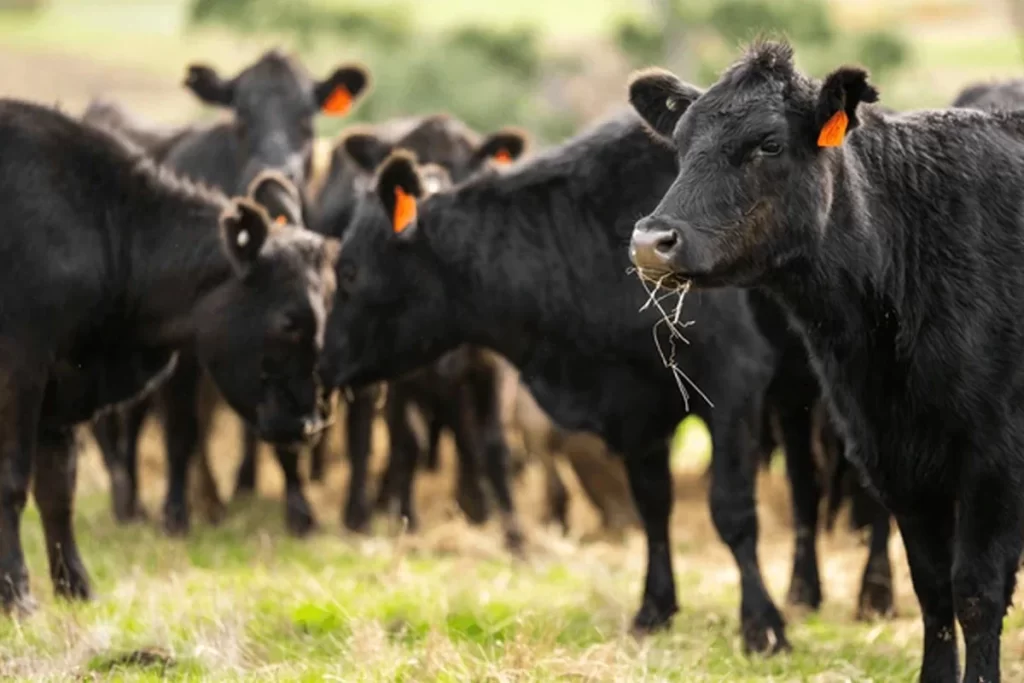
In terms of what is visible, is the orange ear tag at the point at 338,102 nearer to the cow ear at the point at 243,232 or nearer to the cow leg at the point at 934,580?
the cow ear at the point at 243,232

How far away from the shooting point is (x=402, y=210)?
7.49 m

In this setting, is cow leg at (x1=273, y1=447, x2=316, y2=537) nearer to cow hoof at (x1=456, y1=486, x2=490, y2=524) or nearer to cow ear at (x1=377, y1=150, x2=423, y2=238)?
cow hoof at (x1=456, y1=486, x2=490, y2=524)

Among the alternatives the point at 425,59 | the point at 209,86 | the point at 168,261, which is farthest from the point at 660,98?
the point at 425,59

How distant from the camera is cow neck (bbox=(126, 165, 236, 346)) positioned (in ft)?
25.1

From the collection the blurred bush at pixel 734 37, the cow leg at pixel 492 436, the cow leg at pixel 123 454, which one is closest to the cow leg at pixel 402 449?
the cow leg at pixel 492 436

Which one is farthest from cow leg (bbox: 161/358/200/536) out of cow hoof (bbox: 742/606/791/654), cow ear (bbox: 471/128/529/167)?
cow hoof (bbox: 742/606/791/654)

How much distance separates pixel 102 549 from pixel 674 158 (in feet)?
13.4

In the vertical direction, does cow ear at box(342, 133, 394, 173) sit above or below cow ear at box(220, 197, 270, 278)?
above

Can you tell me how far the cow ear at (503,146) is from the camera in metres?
9.86

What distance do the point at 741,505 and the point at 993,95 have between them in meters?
2.17

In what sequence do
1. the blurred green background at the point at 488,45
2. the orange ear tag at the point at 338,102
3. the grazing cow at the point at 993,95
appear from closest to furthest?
1. the grazing cow at the point at 993,95
2. the orange ear tag at the point at 338,102
3. the blurred green background at the point at 488,45

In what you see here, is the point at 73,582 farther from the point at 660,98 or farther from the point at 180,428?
the point at 660,98

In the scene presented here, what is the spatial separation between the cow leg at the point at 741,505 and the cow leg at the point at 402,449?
3977 millimetres

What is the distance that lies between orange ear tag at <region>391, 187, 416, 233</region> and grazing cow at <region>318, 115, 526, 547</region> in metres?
2.35
